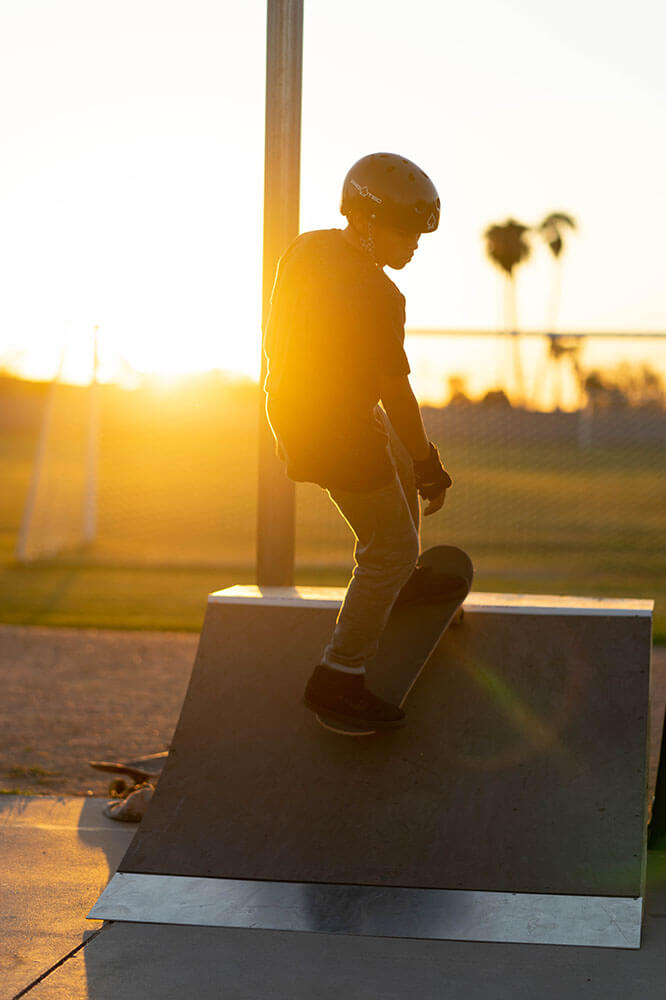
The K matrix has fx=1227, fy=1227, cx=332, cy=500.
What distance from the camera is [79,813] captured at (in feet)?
16.1

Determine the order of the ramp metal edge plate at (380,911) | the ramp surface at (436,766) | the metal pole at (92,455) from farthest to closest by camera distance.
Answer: the metal pole at (92,455), the ramp surface at (436,766), the ramp metal edge plate at (380,911)

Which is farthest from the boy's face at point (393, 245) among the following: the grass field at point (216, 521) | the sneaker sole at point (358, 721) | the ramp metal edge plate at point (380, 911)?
the grass field at point (216, 521)

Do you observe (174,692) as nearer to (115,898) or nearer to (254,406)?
(115,898)

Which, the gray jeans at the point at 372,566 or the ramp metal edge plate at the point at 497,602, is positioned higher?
the gray jeans at the point at 372,566

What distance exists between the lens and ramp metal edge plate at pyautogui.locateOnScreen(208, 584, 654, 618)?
4664 mm

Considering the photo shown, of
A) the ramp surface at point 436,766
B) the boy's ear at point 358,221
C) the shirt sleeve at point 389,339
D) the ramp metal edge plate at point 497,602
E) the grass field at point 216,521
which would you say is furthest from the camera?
the grass field at point 216,521

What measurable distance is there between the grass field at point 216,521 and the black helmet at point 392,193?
6302 millimetres

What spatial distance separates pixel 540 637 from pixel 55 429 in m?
9.42

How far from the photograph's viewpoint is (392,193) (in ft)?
13.2

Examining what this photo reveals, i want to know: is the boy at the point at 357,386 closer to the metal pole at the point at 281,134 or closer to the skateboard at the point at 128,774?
the metal pole at the point at 281,134

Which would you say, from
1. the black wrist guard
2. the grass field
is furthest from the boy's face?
the grass field

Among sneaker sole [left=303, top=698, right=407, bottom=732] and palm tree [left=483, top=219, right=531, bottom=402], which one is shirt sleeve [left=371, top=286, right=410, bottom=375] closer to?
sneaker sole [left=303, top=698, right=407, bottom=732]

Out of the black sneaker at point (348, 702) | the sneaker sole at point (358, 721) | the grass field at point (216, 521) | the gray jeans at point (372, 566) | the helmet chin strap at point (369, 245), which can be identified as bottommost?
the grass field at point (216, 521)

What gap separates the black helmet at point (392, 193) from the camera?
13.2ft
